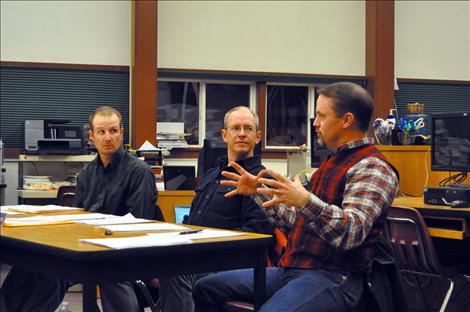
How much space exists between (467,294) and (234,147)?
7.38ft

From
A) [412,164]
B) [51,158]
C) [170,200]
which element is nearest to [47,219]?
[170,200]

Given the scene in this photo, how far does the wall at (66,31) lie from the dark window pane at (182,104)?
23.9 inches

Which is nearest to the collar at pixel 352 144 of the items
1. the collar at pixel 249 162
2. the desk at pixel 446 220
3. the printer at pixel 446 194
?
the collar at pixel 249 162

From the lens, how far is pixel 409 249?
377 cm

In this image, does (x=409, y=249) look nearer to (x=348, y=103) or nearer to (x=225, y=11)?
(x=348, y=103)

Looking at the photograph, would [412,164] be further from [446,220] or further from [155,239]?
[155,239]

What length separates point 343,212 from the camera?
2.21 meters

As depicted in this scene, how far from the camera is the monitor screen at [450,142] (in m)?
4.08

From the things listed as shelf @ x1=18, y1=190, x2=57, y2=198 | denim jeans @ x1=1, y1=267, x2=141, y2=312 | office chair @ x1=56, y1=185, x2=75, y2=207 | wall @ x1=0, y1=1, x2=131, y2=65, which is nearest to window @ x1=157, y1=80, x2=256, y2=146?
wall @ x1=0, y1=1, x2=131, y2=65

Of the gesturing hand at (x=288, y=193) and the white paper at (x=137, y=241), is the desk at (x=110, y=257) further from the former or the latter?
the gesturing hand at (x=288, y=193)

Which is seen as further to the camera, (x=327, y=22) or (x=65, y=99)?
(x=327, y=22)

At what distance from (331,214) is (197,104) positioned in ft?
21.6

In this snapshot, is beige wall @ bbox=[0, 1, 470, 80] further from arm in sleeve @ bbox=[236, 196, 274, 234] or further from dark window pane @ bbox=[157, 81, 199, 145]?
arm in sleeve @ bbox=[236, 196, 274, 234]

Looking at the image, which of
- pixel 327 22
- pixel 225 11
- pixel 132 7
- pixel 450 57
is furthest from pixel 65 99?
pixel 450 57
